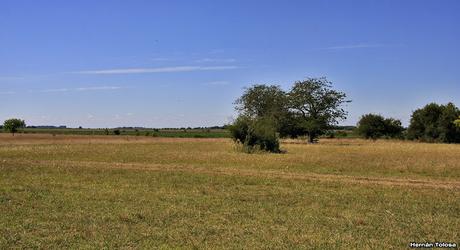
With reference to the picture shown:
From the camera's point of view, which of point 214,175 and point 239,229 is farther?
point 214,175

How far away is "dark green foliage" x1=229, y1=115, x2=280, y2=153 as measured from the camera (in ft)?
172

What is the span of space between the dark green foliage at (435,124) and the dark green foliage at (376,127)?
739cm

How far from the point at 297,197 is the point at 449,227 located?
18.4ft

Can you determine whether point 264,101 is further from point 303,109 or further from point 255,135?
point 255,135

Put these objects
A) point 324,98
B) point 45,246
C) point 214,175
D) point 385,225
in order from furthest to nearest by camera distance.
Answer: point 324,98, point 214,175, point 385,225, point 45,246

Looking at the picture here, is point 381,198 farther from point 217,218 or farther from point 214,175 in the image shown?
point 214,175

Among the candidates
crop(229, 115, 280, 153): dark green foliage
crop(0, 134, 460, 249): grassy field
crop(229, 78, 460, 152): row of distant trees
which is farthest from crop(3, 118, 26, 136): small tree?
crop(0, 134, 460, 249): grassy field

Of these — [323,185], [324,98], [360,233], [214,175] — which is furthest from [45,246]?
[324,98]

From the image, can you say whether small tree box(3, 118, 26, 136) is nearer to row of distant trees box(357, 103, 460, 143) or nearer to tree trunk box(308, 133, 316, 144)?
tree trunk box(308, 133, 316, 144)

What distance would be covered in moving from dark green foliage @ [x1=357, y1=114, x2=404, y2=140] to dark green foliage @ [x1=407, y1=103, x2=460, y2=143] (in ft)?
24.2

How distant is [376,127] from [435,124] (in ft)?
46.6

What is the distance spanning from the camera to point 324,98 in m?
87.8

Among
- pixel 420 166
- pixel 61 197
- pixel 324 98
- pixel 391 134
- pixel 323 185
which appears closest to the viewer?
pixel 61 197

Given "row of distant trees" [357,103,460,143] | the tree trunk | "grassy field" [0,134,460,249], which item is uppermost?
"row of distant trees" [357,103,460,143]
